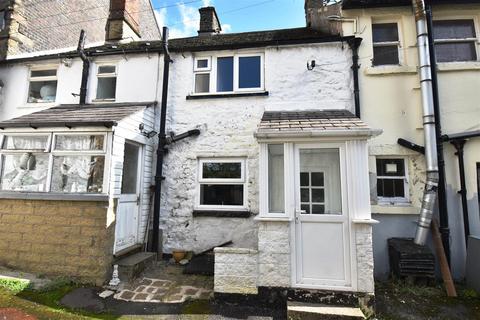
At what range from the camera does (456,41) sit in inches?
273

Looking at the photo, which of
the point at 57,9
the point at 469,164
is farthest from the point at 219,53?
the point at 57,9

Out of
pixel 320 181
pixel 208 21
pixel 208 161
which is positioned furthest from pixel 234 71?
pixel 320 181

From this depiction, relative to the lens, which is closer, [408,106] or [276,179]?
[276,179]

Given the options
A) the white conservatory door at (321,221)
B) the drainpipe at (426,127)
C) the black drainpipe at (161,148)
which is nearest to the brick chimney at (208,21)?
the black drainpipe at (161,148)

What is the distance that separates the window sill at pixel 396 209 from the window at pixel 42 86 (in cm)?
959

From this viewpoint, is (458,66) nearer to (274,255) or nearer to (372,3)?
(372,3)

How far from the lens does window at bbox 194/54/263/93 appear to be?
7.56m

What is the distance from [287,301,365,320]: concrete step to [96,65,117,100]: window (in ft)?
24.0

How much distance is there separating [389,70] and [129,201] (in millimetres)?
7203

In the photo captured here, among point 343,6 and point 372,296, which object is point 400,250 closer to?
point 372,296

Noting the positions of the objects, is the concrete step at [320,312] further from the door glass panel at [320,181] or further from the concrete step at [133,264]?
the concrete step at [133,264]

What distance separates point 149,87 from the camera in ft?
25.6

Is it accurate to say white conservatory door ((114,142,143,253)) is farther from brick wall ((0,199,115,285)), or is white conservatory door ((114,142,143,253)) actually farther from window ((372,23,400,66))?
window ((372,23,400,66))

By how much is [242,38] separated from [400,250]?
7138 millimetres
